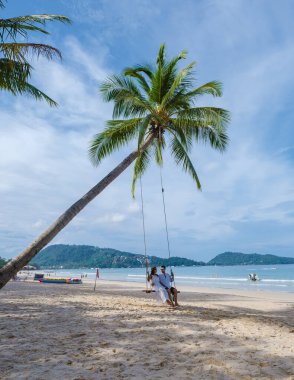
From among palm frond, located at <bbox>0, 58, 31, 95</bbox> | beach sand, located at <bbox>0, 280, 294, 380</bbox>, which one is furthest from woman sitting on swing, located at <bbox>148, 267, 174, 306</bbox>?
palm frond, located at <bbox>0, 58, 31, 95</bbox>

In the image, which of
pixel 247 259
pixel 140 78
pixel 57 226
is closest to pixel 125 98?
pixel 140 78

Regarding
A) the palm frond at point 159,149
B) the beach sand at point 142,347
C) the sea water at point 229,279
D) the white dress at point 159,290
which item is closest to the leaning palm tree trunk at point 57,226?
the beach sand at point 142,347

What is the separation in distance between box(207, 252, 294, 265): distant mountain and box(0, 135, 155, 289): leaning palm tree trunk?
168151 mm

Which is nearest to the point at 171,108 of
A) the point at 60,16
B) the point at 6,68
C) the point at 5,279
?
the point at 60,16

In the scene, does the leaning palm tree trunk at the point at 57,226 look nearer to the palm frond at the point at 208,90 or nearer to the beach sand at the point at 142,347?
the beach sand at the point at 142,347

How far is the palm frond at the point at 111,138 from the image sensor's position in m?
11.9

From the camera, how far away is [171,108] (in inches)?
471

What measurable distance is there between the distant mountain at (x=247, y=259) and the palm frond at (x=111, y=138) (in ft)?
544

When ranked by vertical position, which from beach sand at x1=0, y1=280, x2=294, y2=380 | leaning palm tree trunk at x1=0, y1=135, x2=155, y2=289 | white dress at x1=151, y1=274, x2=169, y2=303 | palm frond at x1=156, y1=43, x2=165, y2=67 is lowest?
beach sand at x1=0, y1=280, x2=294, y2=380

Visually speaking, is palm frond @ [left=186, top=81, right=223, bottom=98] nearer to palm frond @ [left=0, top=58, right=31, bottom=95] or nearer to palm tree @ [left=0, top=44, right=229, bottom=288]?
palm tree @ [left=0, top=44, right=229, bottom=288]

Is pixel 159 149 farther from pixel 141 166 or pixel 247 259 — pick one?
pixel 247 259

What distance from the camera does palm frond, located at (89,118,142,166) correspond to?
11.9 meters

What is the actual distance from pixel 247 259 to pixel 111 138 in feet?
567

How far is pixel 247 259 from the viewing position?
17288 cm
